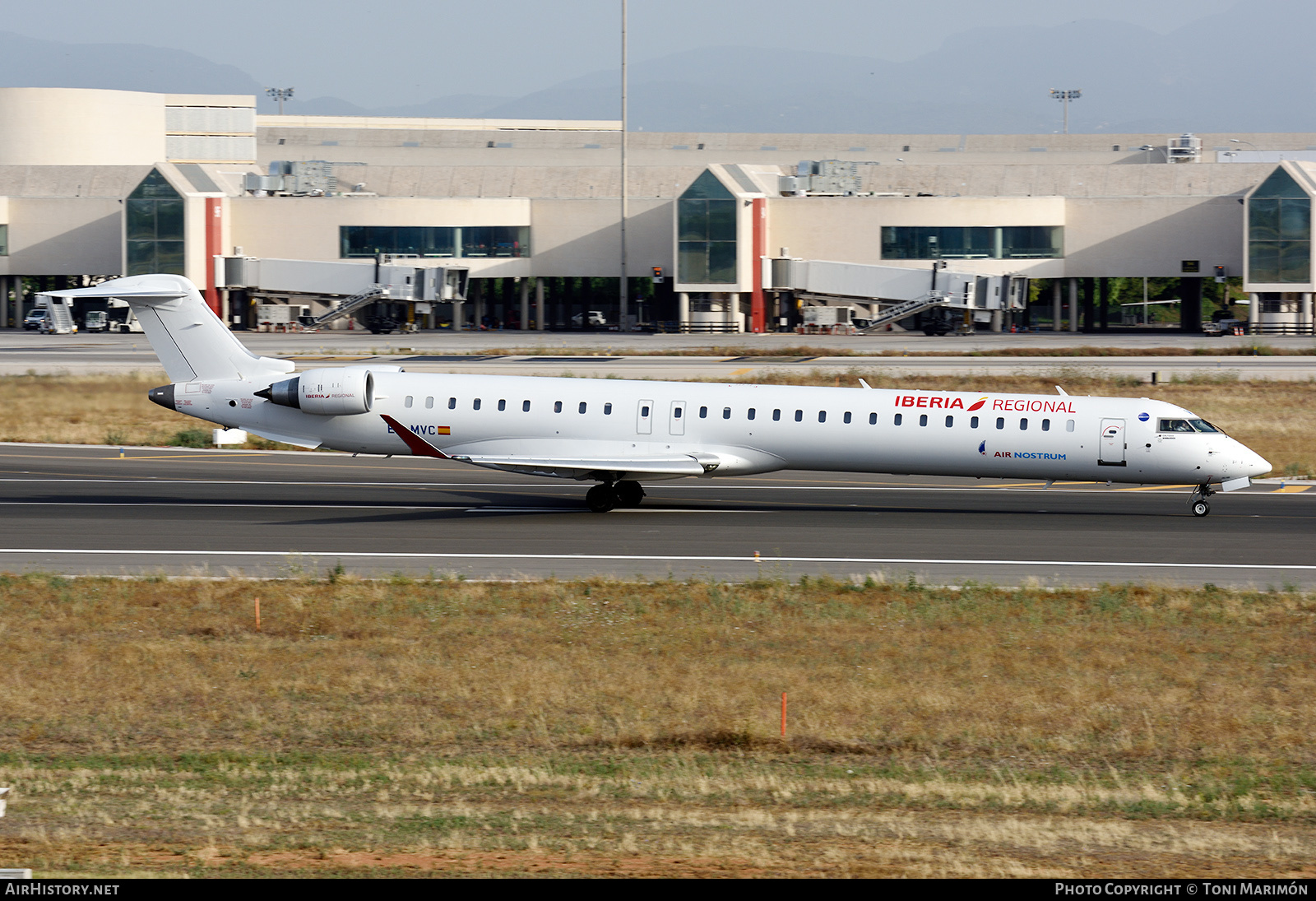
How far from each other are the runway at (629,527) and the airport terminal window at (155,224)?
193 ft

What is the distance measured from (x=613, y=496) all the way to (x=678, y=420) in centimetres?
244

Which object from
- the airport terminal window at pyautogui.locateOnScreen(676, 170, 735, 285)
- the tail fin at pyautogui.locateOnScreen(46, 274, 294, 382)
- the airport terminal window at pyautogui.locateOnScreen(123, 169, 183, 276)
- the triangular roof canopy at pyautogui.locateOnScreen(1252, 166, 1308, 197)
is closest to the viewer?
the tail fin at pyautogui.locateOnScreen(46, 274, 294, 382)

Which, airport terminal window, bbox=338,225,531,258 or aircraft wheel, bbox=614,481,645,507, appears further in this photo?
airport terminal window, bbox=338,225,531,258

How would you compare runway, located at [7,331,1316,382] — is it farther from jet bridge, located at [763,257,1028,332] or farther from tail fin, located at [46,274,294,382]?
tail fin, located at [46,274,294,382]

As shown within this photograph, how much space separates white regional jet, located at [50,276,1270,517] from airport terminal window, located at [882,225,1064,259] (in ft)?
216

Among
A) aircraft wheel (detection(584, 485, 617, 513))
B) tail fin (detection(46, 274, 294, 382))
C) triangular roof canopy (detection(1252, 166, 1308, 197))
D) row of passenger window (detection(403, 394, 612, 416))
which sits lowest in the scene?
aircraft wheel (detection(584, 485, 617, 513))

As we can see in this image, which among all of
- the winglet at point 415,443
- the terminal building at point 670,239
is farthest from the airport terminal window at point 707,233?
the winglet at point 415,443

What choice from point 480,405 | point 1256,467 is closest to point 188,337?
point 480,405

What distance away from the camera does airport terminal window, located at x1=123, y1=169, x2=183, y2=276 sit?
95.6 metres

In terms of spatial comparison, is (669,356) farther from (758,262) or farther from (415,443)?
(415,443)

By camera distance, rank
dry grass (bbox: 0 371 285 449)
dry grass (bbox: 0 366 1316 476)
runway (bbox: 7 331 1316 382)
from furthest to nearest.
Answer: runway (bbox: 7 331 1316 382), dry grass (bbox: 0 371 285 449), dry grass (bbox: 0 366 1316 476)

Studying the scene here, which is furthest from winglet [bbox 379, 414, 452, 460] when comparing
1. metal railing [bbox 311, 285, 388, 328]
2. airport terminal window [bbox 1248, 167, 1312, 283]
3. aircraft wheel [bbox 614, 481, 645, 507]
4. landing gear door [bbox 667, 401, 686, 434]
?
airport terminal window [bbox 1248, 167, 1312, 283]

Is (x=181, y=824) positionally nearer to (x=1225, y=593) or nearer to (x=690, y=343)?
(x=1225, y=593)

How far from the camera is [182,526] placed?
29.7 meters
